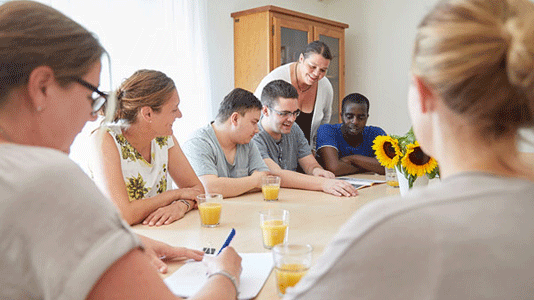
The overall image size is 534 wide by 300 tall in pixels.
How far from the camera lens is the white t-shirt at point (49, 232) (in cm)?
65

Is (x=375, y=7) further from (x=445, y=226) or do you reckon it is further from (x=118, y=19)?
(x=445, y=226)

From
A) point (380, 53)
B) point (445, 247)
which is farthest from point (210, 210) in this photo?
point (380, 53)

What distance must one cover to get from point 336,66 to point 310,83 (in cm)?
167

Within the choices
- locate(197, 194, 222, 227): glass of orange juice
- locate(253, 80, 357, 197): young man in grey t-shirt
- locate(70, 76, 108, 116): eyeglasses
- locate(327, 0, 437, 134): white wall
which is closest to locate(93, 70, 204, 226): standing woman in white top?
locate(197, 194, 222, 227): glass of orange juice

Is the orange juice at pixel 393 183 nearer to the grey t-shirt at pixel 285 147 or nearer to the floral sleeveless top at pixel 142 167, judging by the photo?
the grey t-shirt at pixel 285 147

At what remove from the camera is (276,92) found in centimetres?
293

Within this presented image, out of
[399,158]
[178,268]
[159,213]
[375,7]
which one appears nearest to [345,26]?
[375,7]

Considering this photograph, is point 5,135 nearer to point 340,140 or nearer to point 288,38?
point 340,140

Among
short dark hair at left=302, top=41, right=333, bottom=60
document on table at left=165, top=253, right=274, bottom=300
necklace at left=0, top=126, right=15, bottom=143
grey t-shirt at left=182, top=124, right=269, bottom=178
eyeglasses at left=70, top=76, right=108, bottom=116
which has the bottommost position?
document on table at left=165, top=253, right=274, bottom=300

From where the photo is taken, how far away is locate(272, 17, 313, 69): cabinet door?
4133 mm

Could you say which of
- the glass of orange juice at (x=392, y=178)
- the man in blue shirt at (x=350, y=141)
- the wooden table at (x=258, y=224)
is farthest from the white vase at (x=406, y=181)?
the man in blue shirt at (x=350, y=141)

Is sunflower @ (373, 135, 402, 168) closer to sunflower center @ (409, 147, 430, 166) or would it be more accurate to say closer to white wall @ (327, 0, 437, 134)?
sunflower center @ (409, 147, 430, 166)

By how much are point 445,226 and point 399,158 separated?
144cm

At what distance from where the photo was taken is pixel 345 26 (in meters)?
4.94
